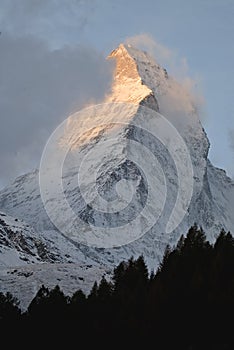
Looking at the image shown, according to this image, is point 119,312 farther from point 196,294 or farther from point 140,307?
point 196,294

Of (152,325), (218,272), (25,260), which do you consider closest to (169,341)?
(152,325)

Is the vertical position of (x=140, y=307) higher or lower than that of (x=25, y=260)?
lower

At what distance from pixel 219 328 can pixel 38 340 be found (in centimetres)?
1568

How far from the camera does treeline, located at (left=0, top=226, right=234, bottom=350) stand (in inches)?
2052

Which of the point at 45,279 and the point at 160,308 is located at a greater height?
the point at 45,279

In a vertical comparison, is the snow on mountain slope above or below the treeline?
above

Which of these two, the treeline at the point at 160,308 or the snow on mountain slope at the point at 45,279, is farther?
the snow on mountain slope at the point at 45,279

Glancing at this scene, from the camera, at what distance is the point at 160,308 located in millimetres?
53906

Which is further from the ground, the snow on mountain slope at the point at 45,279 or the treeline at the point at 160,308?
the snow on mountain slope at the point at 45,279

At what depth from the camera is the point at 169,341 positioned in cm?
5272

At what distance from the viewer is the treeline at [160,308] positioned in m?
52.1

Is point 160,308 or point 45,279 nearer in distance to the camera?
point 160,308

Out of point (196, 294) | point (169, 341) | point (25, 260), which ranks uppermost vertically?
point (25, 260)

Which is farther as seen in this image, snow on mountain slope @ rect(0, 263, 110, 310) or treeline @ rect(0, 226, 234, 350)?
snow on mountain slope @ rect(0, 263, 110, 310)
